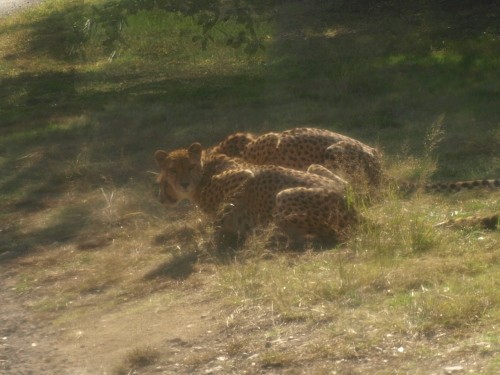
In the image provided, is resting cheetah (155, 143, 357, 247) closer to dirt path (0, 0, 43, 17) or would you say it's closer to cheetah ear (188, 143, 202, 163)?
cheetah ear (188, 143, 202, 163)

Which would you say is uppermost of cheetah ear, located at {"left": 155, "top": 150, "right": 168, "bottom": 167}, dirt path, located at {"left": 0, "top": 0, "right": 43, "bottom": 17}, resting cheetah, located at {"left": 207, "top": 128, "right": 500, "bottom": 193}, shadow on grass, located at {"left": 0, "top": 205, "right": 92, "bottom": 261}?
cheetah ear, located at {"left": 155, "top": 150, "right": 168, "bottom": 167}

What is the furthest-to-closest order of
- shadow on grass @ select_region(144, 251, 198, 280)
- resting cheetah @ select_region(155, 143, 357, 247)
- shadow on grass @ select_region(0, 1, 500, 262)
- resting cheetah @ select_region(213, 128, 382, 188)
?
shadow on grass @ select_region(0, 1, 500, 262), resting cheetah @ select_region(213, 128, 382, 188), resting cheetah @ select_region(155, 143, 357, 247), shadow on grass @ select_region(144, 251, 198, 280)

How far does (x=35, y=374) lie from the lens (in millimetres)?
5906

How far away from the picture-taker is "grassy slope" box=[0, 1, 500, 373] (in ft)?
18.7

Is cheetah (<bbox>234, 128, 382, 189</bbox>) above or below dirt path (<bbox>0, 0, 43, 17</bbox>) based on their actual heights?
above

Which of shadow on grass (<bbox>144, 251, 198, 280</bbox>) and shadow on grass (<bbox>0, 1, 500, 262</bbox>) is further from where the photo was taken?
shadow on grass (<bbox>0, 1, 500, 262</bbox>)

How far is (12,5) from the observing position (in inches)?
1060

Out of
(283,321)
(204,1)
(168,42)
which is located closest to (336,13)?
(168,42)

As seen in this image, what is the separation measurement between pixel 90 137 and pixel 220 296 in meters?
5.62

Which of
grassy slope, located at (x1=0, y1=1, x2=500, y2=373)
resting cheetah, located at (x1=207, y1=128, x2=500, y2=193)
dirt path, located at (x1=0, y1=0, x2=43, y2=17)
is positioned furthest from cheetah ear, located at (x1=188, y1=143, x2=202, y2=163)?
dirt path, located at (x1=0, y1=0, x2=43, y2=17)

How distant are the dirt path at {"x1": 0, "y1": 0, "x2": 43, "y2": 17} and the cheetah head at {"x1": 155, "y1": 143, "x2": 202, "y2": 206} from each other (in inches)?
702

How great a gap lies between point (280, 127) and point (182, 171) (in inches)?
126

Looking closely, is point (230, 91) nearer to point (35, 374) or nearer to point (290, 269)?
point (290, 269)

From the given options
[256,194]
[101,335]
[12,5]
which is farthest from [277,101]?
[12,5]
